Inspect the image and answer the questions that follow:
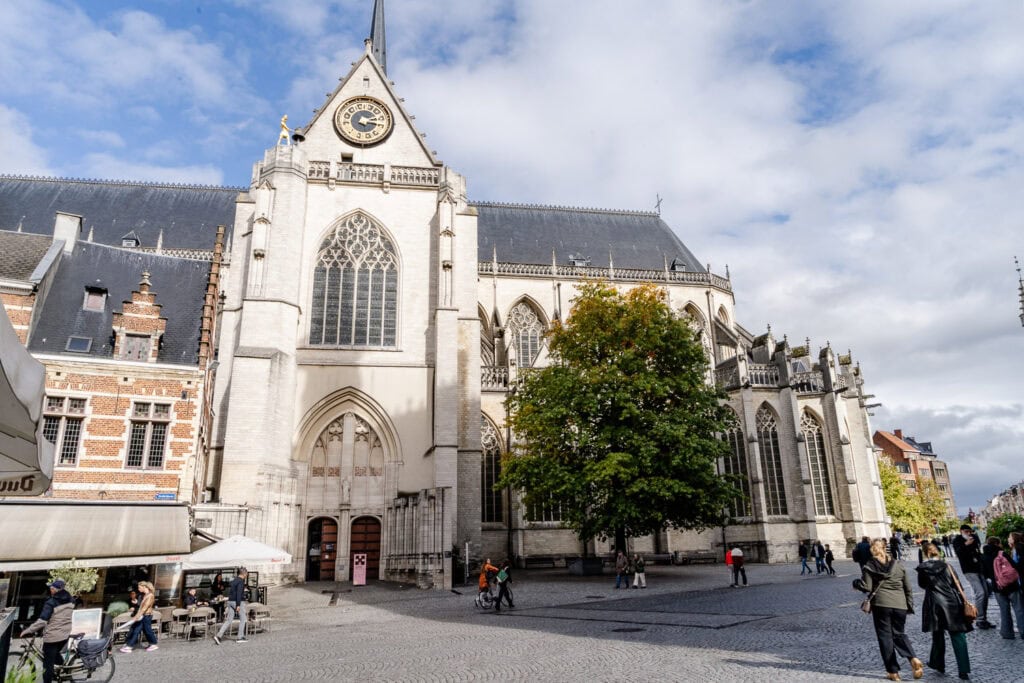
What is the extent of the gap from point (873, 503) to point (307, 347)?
79.0 ft

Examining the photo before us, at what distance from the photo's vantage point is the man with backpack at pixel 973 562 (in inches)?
332

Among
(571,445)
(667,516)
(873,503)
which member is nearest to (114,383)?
(571,445)

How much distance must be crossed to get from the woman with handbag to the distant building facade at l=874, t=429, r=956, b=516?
72.4 meters

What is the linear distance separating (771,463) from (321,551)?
1825 centimetres

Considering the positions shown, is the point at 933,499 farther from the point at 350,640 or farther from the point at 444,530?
the point at 350,640

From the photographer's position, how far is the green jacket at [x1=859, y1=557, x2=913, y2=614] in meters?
6.07

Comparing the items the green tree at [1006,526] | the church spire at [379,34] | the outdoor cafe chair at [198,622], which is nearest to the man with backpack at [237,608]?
the outdoor cafe chair at [198,622]

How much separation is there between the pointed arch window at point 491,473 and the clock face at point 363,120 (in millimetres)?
11575

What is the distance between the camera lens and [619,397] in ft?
61.0

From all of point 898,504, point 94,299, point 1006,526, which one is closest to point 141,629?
point 94,299

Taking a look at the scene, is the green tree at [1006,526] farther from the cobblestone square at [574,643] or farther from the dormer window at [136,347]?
the dormer window at [136,347]

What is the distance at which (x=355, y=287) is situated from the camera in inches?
875

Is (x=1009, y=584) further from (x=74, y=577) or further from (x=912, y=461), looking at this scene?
(x=912, y=461)

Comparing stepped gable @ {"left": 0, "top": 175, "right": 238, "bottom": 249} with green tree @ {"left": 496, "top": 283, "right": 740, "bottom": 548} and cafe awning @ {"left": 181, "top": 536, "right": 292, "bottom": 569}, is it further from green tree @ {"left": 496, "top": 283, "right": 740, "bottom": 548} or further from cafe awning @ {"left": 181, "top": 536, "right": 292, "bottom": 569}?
cafe awning @ {"left": 181, "top": 536, "right": 292, "bottom": 569}
